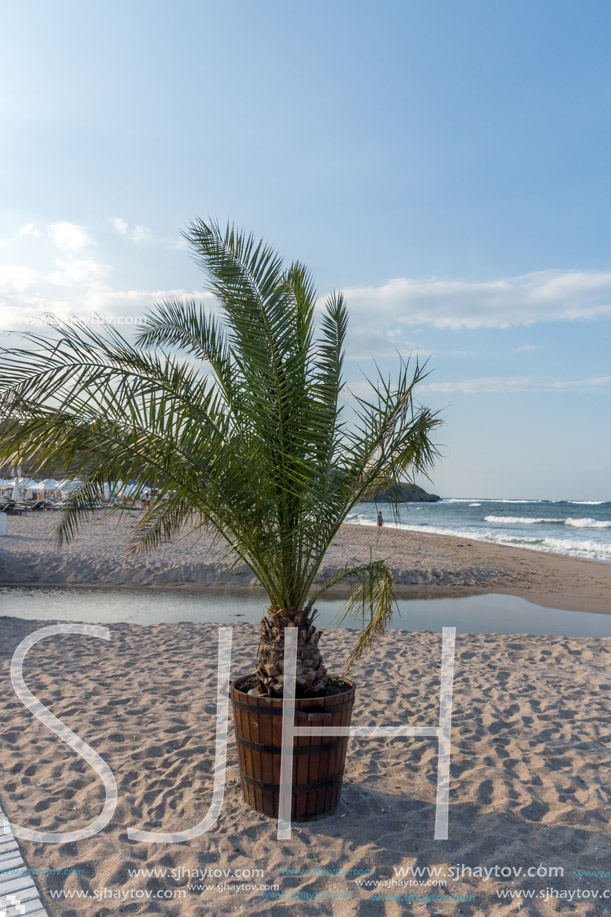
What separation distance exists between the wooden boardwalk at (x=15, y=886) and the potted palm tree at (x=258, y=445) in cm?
139

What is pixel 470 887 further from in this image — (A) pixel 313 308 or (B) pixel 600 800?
(A) pixel 313 308

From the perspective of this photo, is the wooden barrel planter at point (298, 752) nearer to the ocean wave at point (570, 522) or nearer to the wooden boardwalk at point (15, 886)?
the wooden boardwalk at point (15, 886)

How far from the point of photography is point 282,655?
420 cm

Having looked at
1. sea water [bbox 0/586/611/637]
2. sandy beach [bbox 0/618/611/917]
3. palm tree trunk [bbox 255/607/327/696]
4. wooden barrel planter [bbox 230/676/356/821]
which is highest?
palm tree trunk [bbox 255/607/327/696]

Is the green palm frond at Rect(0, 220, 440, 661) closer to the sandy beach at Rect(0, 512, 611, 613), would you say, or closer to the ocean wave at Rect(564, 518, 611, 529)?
the sandy beach at Rect(0, 512, 611, 613)

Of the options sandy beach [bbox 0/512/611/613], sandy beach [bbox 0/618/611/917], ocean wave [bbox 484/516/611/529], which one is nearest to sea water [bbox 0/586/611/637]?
sandy beach [bbox 0/512/611/613]

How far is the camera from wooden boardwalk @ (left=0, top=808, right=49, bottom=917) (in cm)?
313

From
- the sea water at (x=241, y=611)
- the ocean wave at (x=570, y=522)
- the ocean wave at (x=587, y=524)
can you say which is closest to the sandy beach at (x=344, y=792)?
the sea water at (x=241, y=611)

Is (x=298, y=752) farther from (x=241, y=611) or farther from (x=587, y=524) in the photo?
(x=587, y=524)

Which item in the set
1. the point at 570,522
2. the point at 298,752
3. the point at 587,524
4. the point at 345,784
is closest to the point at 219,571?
the point at 345,784

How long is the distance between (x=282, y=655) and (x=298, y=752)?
23.5 inches

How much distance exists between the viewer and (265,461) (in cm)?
438

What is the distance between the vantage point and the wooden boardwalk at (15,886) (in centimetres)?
313

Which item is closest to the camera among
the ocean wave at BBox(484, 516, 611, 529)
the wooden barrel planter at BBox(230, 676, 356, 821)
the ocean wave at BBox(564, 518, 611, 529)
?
the wooden barrel planter at BBox(230, 676, 356, 821)
